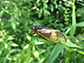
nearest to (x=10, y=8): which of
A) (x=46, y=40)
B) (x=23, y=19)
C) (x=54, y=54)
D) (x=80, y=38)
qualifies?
(x=23, y=19)

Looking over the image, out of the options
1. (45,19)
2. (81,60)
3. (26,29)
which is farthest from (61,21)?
(81,60)

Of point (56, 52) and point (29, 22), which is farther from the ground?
point (29, 22)

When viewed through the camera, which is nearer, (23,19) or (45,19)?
(23,19)

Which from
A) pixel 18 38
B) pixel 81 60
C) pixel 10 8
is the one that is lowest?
pixel 81 60

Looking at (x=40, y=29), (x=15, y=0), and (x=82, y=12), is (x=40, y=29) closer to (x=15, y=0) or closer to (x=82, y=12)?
(x=15, y=0)

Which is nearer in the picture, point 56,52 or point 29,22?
point 56,52

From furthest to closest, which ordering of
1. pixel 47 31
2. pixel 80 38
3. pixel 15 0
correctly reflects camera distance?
1. pixel 15 0
2. pixel 80 38
3. pixel 47 31

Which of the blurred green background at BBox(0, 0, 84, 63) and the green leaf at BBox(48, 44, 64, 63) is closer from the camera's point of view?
the green leaf at BBox(48, 44, 64, 63)

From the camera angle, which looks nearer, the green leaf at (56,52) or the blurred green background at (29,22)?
the green leaf at (56,52)

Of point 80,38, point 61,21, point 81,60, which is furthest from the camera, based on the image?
point 61,21

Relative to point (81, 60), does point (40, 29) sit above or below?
above
